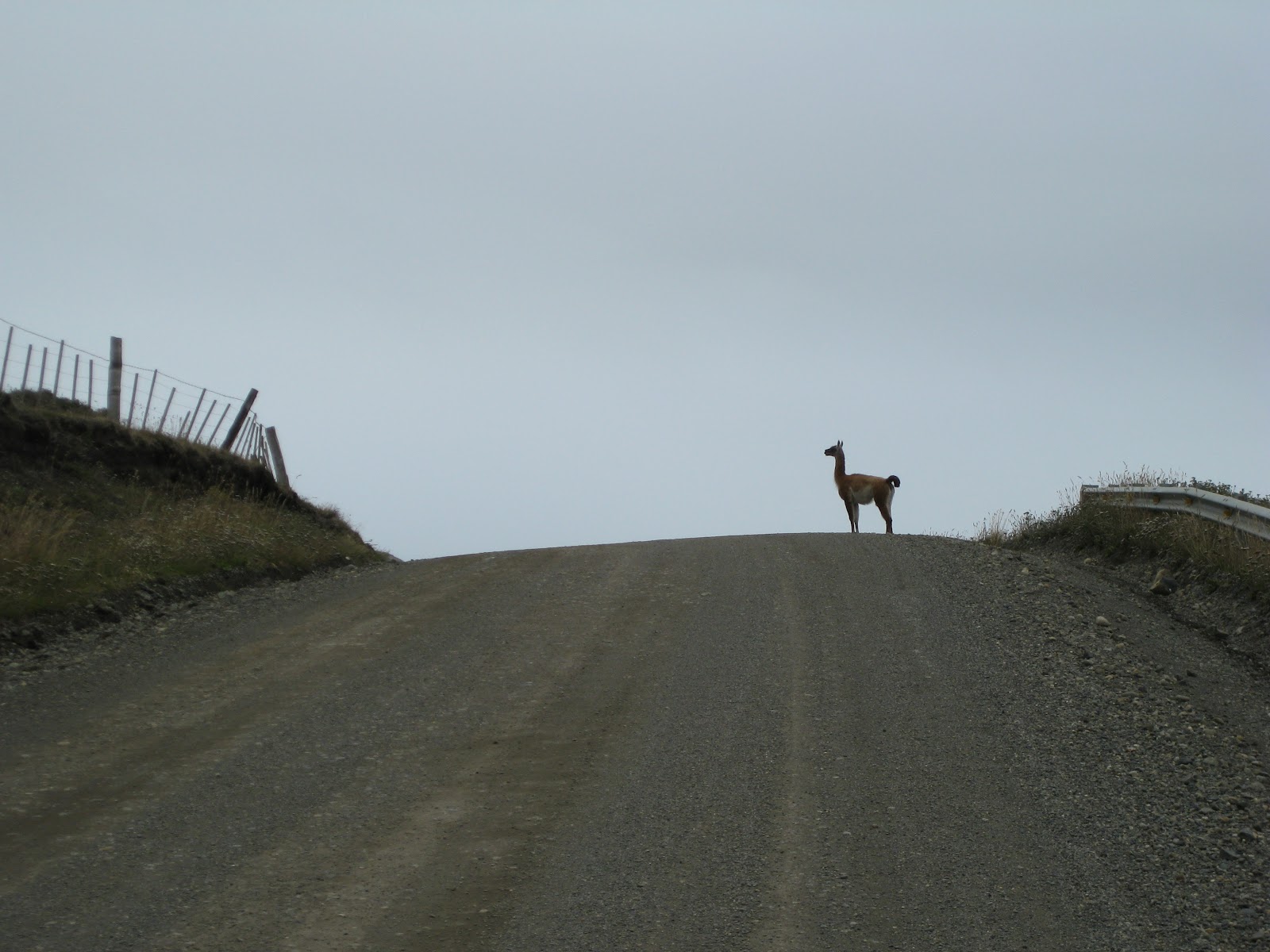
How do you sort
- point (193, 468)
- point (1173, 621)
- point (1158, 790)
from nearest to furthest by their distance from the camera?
point (1158, 790), point (1173, 621), point (193, 468)

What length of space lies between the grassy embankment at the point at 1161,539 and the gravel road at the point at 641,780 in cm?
116

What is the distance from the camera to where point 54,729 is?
836 centimetres

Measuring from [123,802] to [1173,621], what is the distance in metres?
10.3

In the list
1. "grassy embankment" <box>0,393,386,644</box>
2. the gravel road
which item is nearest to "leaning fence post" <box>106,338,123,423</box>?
"grassy embankment" <box>0,393,386,644</box>

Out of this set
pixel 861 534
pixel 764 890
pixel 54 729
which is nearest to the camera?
pixel 764 890

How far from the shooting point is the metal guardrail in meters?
13.3

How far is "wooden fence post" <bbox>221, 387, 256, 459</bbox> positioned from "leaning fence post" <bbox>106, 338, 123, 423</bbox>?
2.52 m

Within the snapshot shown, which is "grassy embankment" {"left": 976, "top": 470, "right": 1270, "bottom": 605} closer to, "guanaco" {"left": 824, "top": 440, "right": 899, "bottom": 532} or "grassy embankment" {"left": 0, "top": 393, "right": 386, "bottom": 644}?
"guanaco" {"left": 824, "top": 440, "right": 899, "bottom": 532}

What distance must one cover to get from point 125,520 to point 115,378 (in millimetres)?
6267

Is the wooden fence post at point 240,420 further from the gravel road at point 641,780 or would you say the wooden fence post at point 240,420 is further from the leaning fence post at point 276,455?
the gravel road at point 641,780

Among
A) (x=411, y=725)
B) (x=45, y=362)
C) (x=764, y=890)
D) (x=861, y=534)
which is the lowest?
(x=764, y=890)

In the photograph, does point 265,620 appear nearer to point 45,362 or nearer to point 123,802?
point 123,802

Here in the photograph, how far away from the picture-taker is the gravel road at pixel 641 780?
554cm

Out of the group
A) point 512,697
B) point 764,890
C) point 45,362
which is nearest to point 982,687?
point 512,697
